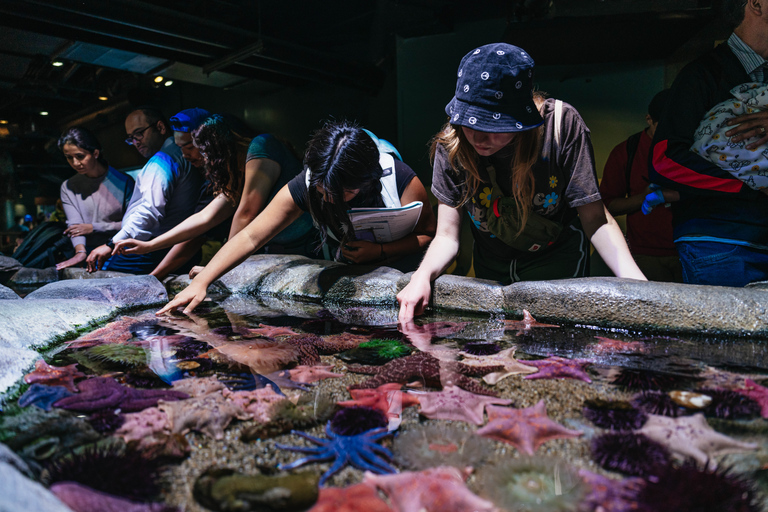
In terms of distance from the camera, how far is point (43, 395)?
4.44ft

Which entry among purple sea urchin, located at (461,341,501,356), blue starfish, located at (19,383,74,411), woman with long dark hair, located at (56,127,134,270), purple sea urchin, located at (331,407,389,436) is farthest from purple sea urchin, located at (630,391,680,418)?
woman with long dark hair, located at (56,127,134,270)

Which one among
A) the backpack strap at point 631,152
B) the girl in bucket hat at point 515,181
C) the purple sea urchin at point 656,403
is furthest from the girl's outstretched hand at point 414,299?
the backpack strap at point 631,152

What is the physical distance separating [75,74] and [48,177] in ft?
8.98

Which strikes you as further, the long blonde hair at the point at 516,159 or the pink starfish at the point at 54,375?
the long blonde hair at the point at 516,159

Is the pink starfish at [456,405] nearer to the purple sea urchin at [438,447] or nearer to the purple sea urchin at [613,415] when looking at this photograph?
the purple sea urchin at [438,447]

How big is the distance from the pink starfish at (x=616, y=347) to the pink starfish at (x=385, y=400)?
0.77 m

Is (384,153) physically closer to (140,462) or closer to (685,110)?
(685,110)

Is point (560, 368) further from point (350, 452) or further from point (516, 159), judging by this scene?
point (516, 159)

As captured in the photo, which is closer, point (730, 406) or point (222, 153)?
point (730, 406)

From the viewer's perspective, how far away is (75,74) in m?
8.63

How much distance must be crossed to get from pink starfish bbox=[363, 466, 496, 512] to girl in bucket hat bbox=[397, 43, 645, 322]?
1327 mm

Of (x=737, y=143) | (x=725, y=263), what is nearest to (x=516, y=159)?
(x=737, y=143)

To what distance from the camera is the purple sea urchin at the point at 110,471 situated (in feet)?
2.82

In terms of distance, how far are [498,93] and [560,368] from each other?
105 cm
